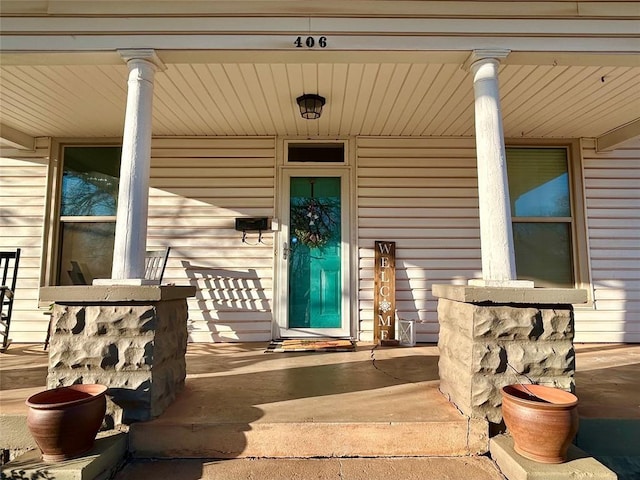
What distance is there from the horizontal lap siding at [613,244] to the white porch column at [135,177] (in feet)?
13.7

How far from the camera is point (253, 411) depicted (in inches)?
82.0

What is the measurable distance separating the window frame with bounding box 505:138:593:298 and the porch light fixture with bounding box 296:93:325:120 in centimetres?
222

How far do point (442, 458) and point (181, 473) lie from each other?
1218 mm

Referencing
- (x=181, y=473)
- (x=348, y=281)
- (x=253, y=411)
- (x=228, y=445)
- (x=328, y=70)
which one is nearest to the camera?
(x=181, y=473)

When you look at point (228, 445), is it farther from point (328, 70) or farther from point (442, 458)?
point (328, 70)

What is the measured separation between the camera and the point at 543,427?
1.68 m

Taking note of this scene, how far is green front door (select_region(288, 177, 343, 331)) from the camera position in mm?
4117

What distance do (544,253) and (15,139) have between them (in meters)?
5.58

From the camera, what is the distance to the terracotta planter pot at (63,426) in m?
1.67

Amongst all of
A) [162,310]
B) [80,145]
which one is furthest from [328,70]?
[80,145]

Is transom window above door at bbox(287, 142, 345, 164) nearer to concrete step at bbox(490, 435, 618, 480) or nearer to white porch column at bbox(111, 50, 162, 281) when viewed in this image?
white porch column at bbox(111, 50, 162, 281)

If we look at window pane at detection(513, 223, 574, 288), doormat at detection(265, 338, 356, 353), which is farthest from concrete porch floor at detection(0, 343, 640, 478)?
window pane at detection(513, 223, 574, 288)

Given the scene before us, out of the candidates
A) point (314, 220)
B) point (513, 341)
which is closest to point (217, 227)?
point (314, 220)

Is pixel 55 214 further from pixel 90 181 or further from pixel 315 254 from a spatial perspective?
pixel 315 254
